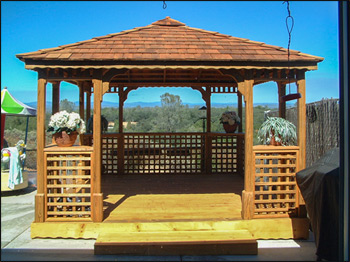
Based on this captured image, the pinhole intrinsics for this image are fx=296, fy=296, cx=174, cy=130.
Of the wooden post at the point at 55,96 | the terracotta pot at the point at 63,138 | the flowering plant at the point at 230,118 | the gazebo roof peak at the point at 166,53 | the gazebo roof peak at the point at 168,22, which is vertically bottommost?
the terracotta pot at the point at 63,138

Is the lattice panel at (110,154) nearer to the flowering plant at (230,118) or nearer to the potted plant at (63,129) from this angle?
the flowering plant at (230,118)

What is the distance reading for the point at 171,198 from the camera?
5.02 metres

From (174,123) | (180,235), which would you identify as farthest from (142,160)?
(174,123)

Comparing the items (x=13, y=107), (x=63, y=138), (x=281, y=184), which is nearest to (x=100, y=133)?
(x=63, y=138)

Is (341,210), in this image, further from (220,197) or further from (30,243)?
(30,243)

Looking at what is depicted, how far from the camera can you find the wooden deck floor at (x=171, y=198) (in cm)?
416

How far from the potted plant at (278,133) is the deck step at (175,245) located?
142 cm

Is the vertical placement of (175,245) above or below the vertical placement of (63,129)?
below

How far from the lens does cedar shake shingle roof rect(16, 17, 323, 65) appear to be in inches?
154

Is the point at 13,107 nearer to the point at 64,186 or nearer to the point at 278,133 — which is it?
the point at 64,186

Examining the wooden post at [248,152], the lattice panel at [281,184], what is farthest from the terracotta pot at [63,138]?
the lattice panel at [281,184]

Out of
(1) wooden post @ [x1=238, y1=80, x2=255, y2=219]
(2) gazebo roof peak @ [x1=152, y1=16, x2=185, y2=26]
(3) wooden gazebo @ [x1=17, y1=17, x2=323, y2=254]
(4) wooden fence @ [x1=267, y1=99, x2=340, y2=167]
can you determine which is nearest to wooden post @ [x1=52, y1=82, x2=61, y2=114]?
(3) wooden gazebo @ [x1=17, y1=17, x2=323, y2=254]

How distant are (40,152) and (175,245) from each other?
2140 mm

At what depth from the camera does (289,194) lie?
4.29 meters
